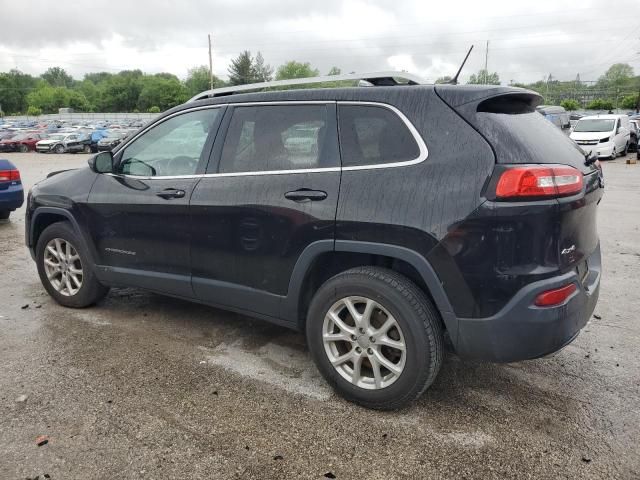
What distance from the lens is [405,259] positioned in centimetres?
283

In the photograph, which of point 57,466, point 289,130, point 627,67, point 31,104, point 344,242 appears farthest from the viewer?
point 627,67

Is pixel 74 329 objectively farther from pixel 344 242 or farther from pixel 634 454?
pixel 634 454

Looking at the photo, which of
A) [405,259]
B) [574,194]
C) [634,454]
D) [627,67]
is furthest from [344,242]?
[627,67]

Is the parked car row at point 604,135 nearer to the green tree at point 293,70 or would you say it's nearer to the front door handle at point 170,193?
the front door handle at point 170,193

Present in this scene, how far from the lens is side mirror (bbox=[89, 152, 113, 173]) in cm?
422

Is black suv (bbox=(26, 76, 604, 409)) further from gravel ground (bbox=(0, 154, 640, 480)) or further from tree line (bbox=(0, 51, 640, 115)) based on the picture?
tree line (bbox=(0, 51, 640, 115))

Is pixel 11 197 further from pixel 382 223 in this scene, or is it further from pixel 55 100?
pixel 55 100

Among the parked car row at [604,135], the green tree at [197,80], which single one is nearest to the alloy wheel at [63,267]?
the parked car row at [604,135]

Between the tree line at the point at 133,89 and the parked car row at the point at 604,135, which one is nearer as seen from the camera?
the parked car row at the point at 604,135

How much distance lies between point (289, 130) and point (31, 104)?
5511 inches

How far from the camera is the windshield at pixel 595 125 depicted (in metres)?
21.3

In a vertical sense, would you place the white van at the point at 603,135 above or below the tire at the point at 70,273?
below

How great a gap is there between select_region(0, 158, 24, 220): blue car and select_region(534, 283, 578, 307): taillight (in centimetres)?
885

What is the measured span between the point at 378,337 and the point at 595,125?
22179mm
